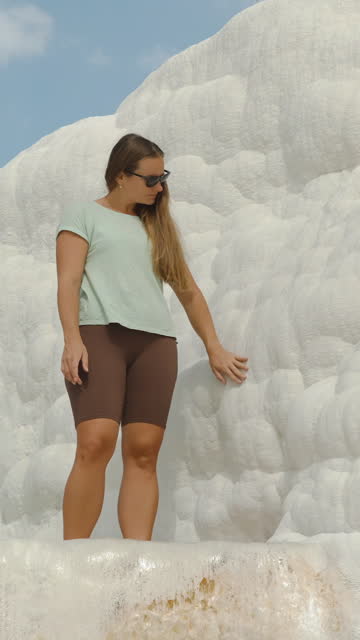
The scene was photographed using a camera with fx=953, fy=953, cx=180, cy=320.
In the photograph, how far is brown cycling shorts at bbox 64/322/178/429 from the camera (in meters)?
2.43

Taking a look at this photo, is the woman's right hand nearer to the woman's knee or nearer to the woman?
the woman

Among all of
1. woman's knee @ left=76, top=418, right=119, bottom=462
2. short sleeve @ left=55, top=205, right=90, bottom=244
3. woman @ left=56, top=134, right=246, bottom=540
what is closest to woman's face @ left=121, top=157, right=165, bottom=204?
woman @ left=56, top=134, right=246, bottom=540

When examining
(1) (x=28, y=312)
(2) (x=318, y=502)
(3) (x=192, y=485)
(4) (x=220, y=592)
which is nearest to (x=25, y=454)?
(1) (x=28, y=312)

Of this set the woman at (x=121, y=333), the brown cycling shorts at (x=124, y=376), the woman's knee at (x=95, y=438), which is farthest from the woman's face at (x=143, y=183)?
the woman's knee at (x=95, y=438)

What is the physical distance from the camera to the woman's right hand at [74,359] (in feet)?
7.91

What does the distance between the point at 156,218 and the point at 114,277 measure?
0.81ft

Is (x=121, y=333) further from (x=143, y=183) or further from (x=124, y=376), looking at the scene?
(x=143, y=183)

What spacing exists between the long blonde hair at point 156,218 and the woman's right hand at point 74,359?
1.09 ft

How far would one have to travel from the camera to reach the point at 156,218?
267 cm

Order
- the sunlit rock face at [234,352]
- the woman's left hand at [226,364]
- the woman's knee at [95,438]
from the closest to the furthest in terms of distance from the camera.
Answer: the sunlit rock face at [234,352] < the woman's knee at [95,438] < the woman's left hand at [226,364]

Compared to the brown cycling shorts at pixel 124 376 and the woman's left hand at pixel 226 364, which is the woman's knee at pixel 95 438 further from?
the woman's left hand at pixel 226 364

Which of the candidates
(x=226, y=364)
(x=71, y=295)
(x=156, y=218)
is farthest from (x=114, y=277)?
(x=226, y=364)

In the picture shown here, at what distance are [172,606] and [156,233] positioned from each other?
1.11 m

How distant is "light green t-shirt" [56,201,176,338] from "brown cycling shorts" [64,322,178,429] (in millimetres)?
34
